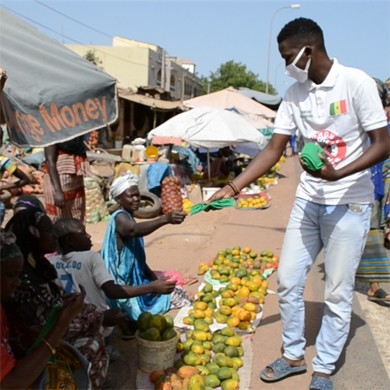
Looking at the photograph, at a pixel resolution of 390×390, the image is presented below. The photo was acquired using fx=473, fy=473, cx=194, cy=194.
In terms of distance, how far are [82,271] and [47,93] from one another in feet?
4.60

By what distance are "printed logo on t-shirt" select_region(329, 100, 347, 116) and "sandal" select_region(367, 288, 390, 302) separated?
2.63m

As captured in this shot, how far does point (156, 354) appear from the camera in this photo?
3266 millimetres

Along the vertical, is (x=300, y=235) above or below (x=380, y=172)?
below

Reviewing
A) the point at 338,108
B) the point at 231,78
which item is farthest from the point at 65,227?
the point at 231,78

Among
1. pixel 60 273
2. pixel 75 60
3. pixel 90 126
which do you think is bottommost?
pixel 60 273

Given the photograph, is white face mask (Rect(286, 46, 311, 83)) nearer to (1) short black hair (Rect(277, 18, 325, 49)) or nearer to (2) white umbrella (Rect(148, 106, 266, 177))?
(1) short black hair (Rect(277, 18, 325, 49))

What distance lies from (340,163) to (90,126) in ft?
5.03

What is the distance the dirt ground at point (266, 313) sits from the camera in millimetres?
3412

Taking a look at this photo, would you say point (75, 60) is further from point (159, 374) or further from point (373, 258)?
point (373, 258)

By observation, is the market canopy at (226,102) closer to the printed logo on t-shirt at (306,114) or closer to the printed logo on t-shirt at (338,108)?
the printed logo on t-shirt at (306,114)

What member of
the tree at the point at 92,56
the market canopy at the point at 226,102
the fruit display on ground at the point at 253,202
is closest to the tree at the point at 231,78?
the tree at the point at 92,56

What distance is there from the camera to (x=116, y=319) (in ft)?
10.6

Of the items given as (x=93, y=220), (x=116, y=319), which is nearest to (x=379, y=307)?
(x=116, y=319)

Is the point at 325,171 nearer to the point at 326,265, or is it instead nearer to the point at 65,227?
the point at 326,265
